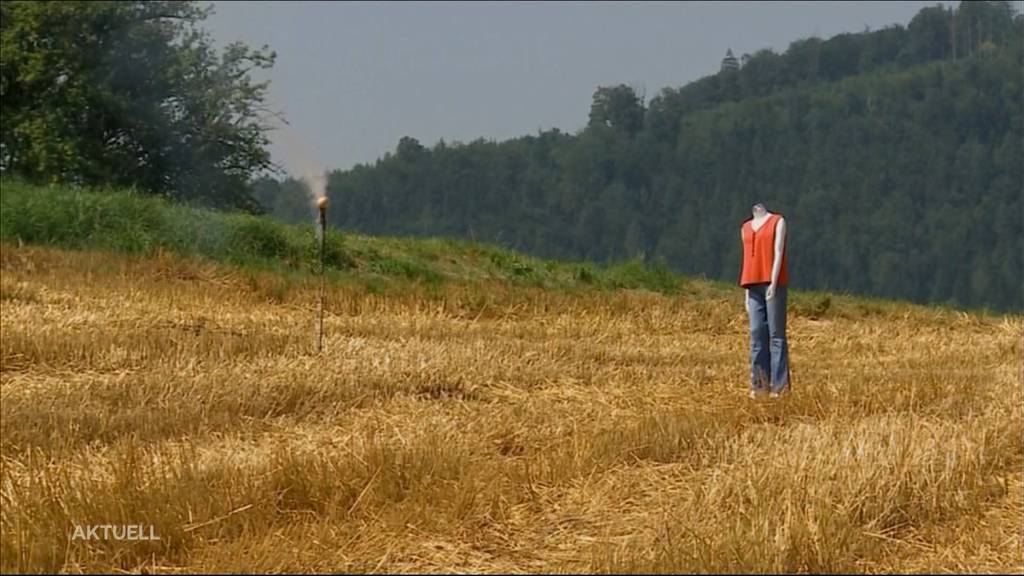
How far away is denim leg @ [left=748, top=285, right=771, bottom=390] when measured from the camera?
1112 centimetres

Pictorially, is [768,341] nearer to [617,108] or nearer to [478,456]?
[478,456]

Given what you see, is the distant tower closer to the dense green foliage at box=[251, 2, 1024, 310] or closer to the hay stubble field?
the dense green foliage at box=[251, 2, 1024, 310]

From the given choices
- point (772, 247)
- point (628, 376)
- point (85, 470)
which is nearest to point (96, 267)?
point (628, 376)

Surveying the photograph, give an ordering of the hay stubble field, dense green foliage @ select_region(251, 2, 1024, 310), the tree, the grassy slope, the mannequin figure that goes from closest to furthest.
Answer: the hay stubble field, the mannequin figure, the grassy slope, dense green foliage @ select_region(251, 2, 1024, 310), the tree

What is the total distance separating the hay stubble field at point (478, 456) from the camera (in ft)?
18.3

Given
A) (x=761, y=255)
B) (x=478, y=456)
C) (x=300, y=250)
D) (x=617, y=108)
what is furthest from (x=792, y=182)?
(x=478, y=456)

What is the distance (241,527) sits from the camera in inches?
230

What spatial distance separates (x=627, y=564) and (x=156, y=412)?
4.68 metres

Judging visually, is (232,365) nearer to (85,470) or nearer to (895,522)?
(85,470)

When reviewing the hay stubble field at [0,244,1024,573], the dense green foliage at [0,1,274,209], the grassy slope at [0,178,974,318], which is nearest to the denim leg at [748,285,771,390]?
the hay stubble field at [0,244,1024,573]

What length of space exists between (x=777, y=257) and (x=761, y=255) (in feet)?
0.53

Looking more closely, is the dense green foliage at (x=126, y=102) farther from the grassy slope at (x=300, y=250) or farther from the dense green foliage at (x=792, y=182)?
the dense green foliage at (x=792, y=182)

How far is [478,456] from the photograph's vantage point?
726 centimetres

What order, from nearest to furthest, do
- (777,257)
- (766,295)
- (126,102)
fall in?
1. (777,257)
2. (766,295)
3. (126,102)
